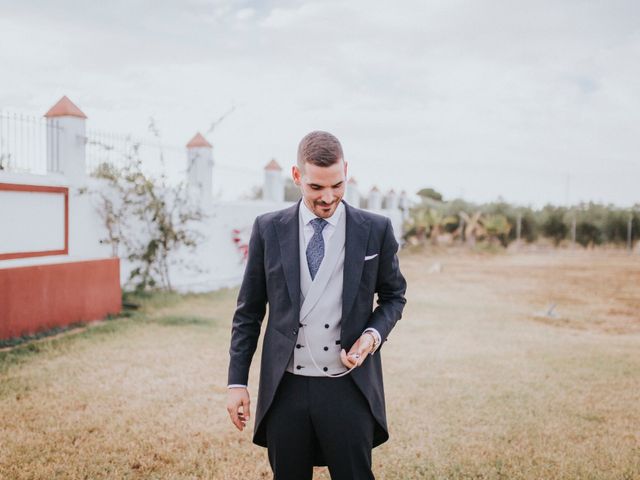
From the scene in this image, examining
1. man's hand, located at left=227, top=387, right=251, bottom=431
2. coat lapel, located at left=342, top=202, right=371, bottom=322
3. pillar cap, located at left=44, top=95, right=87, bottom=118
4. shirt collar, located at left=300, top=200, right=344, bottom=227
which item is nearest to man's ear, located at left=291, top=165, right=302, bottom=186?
shirt collar, located at left=300, top=200, right=344, bottom=227

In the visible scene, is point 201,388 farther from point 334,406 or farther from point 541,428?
point 334,406

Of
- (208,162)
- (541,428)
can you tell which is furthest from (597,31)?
(541,428)

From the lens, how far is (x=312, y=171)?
211 centimetres

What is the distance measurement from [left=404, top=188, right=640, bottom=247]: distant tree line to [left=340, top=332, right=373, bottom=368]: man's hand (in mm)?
26718

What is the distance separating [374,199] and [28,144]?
1843cm

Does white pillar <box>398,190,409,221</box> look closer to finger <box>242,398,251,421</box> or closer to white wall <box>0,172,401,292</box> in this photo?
white wall <box>0,172,401,292</box>

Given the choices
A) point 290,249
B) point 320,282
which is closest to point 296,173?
point 290,249

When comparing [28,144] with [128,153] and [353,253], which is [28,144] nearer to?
[128,153]

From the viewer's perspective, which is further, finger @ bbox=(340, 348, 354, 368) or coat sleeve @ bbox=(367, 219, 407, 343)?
coat sleeve @ bbox=(367, 219, 407, 343)

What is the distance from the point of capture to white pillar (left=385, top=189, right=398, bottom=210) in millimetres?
27641

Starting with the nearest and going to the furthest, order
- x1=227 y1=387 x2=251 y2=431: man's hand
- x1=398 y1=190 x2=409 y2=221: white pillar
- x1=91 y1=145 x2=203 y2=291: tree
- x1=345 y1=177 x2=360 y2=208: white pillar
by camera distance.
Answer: x1=227 y1=387 x2=251 y2=431: man's hand
x1=91 y1=145 x2=203 y2=291: tree
x1=345 y1=177 x2=360 y2=208: white pillar
x1=398 y1=190 x2=409 y2=221: white pillar

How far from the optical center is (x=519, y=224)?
29.8 meters

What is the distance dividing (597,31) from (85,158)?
9.38 meters

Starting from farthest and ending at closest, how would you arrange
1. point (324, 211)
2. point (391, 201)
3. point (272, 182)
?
point (391, 201), point (272, 182), point (324, 211)
